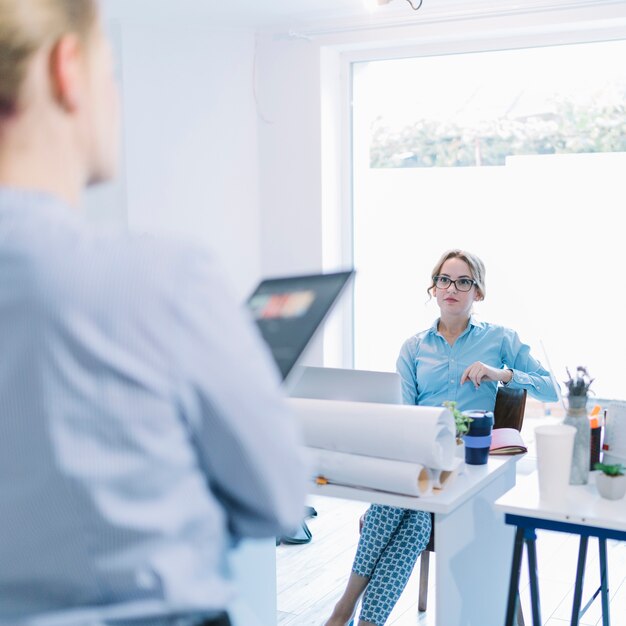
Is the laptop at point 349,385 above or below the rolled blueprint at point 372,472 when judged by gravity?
above

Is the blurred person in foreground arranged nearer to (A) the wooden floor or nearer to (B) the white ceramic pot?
(B) the white ceramic pot

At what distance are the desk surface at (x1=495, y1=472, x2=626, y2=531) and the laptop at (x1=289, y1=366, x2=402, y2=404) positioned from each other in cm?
42

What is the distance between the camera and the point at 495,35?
4641 mm

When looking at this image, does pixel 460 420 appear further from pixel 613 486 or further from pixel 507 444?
pixel 613 486

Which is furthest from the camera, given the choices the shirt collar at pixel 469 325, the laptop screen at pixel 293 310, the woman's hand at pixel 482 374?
the shirt collar at pixel 469 325

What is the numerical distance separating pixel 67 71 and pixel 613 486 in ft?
6.12

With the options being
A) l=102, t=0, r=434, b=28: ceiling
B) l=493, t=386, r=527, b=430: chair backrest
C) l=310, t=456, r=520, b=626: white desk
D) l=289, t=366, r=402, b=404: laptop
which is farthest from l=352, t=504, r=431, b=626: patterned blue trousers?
l=102, t=0, r=434, b=28: ceiling

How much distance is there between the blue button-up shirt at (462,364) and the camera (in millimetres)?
3404

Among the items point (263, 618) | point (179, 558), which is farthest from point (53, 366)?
point (263, 618)

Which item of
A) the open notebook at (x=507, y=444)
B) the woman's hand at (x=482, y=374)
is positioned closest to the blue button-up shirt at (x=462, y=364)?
A: the woman's hand at (x=482, y=374)

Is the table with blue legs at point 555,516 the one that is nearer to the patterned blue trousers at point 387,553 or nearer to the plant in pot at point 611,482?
the plant in pot at point 611,482

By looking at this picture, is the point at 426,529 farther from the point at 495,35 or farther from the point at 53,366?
the point at 495,35

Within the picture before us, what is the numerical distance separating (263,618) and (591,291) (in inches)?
106

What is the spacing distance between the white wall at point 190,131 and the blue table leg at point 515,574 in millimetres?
2696
